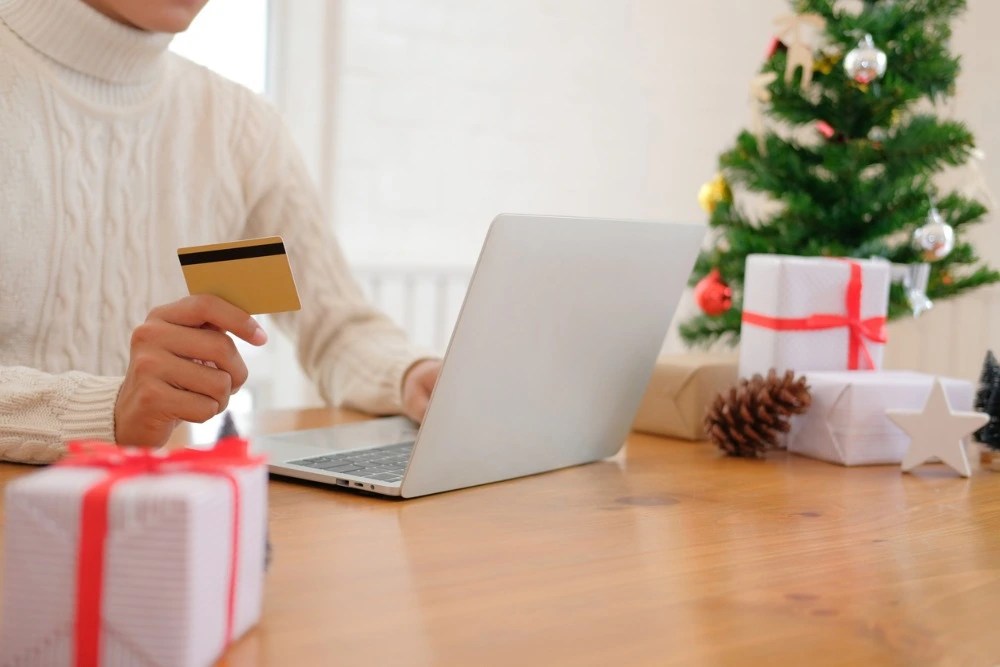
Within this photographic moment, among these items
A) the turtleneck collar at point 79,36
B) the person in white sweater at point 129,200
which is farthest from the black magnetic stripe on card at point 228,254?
the turtleneck collar at point 79,36

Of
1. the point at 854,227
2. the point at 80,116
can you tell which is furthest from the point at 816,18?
the point at 80,116

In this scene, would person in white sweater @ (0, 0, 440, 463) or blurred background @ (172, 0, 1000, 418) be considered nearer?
person in white sweater @ (0, 0, 440, 463)

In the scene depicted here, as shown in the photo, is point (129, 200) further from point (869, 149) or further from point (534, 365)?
point (869, 149)

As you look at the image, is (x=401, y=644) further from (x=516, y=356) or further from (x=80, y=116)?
(x=80, y=116)

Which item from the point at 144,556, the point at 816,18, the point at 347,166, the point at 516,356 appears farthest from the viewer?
the point at 347,166

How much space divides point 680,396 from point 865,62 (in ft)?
1.66

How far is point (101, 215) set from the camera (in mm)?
1300

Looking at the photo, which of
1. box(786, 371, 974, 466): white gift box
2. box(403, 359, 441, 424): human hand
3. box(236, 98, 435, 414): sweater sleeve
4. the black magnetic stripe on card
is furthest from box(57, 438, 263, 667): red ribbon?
box(236, 98, 435, 414): sweater sleeve

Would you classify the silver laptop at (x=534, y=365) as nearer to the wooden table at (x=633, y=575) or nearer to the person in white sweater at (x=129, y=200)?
the wooden table at (x=633, y=575)

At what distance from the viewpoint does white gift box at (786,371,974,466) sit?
3.75 feet

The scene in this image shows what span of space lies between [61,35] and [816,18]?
951mm

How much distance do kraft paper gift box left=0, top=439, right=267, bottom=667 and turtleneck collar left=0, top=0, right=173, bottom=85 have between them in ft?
2.89

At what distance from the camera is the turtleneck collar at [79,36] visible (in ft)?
3.96

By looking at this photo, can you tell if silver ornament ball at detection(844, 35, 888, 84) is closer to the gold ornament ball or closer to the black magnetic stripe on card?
the gold ornament ball
